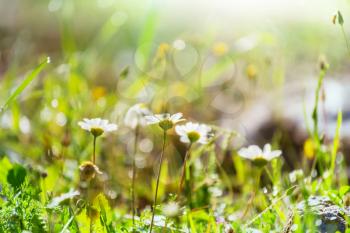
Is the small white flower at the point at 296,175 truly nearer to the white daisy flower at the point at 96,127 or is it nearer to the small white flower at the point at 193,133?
the small white flower at the point at 193,133

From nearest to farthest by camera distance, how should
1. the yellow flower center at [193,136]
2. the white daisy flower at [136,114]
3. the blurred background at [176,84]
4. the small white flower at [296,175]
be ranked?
the yellow flower center at [193,136], the small white flower at [296,175], the white daisy flower at [136,114], the blurred background at [176,84]

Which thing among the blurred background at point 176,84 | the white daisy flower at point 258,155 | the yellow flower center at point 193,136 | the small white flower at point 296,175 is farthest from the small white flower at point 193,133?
the blurred background at point 176,84

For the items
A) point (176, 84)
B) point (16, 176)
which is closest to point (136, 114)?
point (16, 176)

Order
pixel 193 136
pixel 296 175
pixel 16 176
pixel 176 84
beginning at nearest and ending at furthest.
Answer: pixel 193 136
pixel 16 176
pixel 296 175
pixel 176 84

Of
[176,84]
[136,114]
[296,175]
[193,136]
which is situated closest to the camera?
[193,136]

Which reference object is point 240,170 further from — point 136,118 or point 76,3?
point 76,3

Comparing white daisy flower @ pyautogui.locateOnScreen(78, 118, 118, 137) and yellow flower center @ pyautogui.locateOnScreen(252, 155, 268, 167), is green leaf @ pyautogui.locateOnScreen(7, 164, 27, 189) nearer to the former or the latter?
white daisy flower @ pyautogui.locateOnScreen(78, 118, 118, 137)

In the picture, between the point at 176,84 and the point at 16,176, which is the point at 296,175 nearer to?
the point at 16,176
